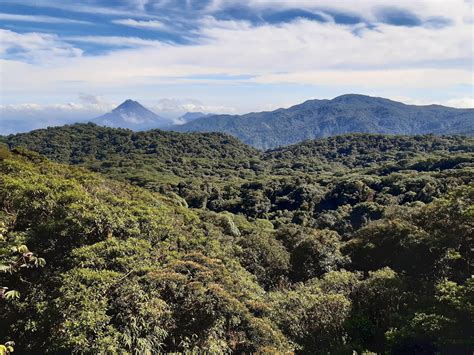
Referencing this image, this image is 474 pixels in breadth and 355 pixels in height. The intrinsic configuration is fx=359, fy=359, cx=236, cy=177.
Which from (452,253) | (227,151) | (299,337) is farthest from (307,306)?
(227,151)

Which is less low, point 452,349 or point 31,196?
point 31,196

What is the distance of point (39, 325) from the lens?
11.9 m

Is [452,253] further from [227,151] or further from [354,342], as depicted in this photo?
[227,151]

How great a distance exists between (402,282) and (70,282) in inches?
607

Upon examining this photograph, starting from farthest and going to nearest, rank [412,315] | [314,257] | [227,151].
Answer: [227,151]
[314,257]
[412,315]

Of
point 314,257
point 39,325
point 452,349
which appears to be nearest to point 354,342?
point 452,349

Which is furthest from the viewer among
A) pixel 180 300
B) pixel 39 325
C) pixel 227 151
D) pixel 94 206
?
pixel 227 151

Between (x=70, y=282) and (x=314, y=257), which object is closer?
(x=70, y=282)

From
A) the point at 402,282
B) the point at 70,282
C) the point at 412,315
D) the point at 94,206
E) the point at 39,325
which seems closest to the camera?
the point at 39,325

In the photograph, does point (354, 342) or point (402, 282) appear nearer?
point (354, 342)

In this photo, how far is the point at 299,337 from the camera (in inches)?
637

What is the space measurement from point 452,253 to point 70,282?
17.8 metres

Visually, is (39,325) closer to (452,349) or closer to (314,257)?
(452,349)

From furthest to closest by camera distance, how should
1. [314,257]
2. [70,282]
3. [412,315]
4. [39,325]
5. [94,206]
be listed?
[314,257], [94,206], [412,315], [70,282], [39,325]
